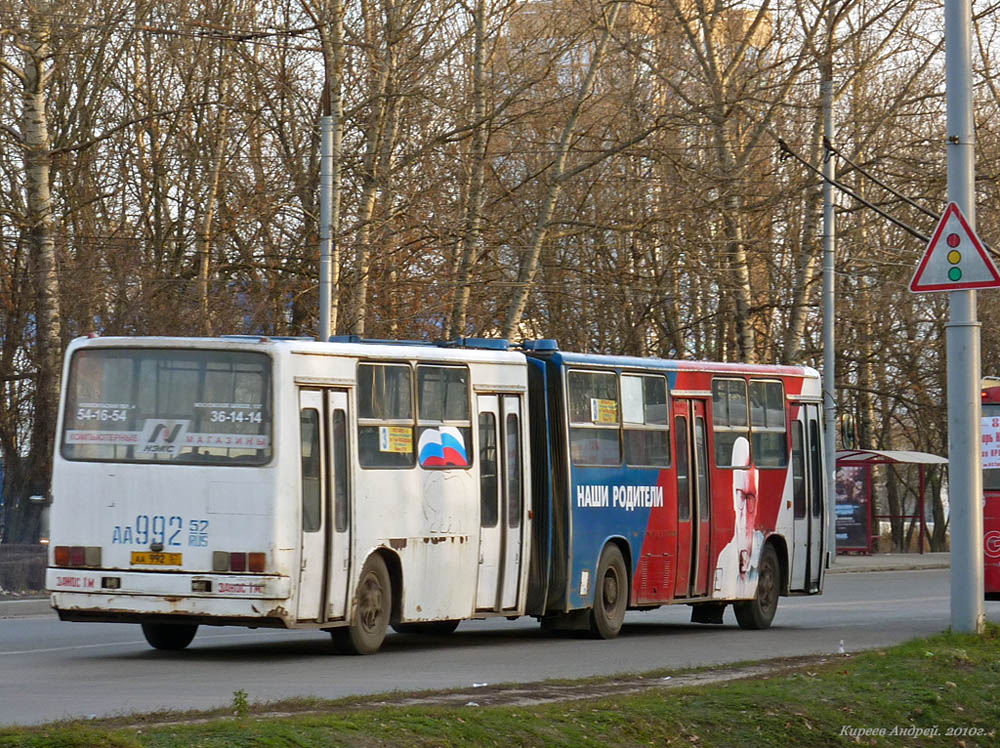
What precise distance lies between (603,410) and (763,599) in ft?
11.6

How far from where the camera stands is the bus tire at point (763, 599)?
66.9 ft

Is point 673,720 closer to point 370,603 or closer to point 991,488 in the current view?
point 370,603

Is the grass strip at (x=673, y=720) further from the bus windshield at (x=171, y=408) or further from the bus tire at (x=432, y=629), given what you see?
the bus tire at (x=432, y=629)

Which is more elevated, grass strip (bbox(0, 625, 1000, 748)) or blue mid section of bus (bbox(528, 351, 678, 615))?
blue mid section of bus (bbox(528, 351, 678, 615))

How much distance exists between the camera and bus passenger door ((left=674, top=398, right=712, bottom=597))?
19.3 meters

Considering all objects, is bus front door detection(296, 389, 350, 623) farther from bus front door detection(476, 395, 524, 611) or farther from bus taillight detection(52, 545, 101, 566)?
bus front door detection(476, 395, 524, 611)

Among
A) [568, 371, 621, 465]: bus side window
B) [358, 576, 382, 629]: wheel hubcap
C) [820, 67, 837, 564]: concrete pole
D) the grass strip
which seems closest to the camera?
the grass strip

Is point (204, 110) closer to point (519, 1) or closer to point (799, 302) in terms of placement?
point (519, 1)

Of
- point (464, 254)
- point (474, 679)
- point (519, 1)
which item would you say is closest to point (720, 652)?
point (474, 679)

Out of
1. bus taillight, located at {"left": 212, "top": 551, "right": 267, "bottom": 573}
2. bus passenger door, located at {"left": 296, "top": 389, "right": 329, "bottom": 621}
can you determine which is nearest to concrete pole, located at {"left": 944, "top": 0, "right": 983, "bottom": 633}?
bus passenger door, located at {"left": 296, "top": 389, "right": 329, "bottom": 621}

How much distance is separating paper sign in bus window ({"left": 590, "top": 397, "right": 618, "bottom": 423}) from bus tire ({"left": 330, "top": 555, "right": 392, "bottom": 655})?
3285mm

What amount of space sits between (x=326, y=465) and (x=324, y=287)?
40.6 ft

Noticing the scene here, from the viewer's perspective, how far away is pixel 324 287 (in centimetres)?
2730

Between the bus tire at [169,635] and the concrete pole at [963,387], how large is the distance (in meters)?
6.32
